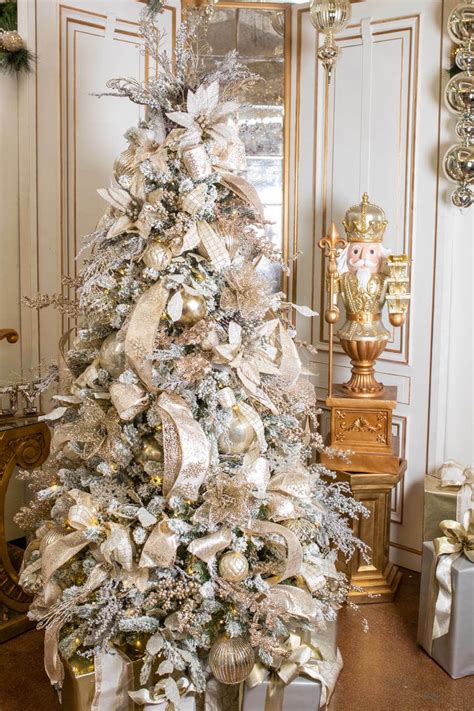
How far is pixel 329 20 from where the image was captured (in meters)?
3.03

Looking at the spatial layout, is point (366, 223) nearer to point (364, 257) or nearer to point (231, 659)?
point (364, 257)

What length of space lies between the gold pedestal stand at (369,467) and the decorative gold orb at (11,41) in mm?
1912

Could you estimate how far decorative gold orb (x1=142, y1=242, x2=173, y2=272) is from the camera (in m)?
2.05

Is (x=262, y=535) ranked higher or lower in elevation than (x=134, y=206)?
lower

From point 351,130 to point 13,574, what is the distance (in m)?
2.29

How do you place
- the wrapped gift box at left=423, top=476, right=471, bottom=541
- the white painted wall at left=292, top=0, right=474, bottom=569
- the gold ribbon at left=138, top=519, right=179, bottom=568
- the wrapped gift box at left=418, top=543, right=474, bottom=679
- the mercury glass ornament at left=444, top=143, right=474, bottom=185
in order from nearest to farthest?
the gold ribbon at left=138, top=519, right=179, bottom=568 < the wrapped gift box at left=418, top=543, right=474, bottom=679 < the wrapped gift box at left=423, top=476, right=471, bottom=541 < the mercury glass ornament at left=444, top=143, right=474, bottom=185 < the white painted wall at left=292, top=0, right=474, bottom=569

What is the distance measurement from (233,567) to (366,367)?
131cm

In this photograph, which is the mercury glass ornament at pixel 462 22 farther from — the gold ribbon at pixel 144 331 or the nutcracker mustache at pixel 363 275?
the gold ribbon at pixel 144 331

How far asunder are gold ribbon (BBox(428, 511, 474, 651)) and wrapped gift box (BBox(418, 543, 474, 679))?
0.05 feet

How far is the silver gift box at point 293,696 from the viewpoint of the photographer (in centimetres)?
211

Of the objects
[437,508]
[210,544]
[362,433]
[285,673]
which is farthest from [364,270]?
[285,673]

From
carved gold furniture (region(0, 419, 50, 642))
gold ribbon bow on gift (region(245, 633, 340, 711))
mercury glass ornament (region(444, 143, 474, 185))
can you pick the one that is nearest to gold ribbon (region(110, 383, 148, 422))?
gold ribbon bow on gift (region(245, 633, 340, 711))

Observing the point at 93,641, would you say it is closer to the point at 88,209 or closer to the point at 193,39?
the point at 193,39

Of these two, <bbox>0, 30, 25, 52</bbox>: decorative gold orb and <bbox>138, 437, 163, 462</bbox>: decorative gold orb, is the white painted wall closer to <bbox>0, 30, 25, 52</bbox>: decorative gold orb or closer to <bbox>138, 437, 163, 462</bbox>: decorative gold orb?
<bbox>0, 30, 25, 52</bbox>: decorative gold orb
